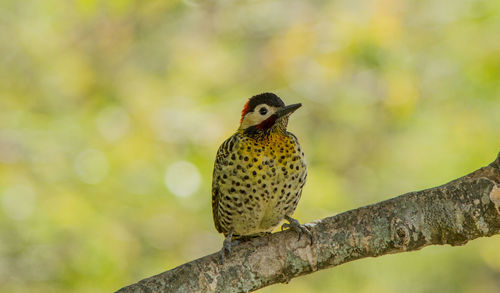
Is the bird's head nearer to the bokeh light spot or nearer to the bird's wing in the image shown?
the bird's wing

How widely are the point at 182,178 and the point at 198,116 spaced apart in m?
0.92

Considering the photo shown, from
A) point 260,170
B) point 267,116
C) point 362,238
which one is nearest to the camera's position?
point 362,238

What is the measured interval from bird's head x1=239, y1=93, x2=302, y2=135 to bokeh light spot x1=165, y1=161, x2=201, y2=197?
1.71 m

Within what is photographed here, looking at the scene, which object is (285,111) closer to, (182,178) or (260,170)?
(260,170)

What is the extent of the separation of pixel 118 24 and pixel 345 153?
12.9 feet

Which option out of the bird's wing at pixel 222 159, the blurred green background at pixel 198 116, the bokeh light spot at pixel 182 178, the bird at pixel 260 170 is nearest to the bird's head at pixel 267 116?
the bird at pixel 260 170

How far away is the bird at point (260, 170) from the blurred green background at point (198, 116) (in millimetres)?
1659

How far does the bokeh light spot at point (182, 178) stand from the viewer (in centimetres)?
635

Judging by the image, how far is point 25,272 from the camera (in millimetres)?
6996

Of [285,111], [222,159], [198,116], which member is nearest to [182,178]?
[198,116]

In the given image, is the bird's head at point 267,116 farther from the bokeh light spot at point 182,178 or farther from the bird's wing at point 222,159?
the bokeh light spot at point 182,178

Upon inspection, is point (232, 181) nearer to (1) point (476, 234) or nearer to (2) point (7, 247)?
(1) point (476, 234)

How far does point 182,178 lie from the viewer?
6516 mm

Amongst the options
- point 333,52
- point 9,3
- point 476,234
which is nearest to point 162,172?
point 333,52
